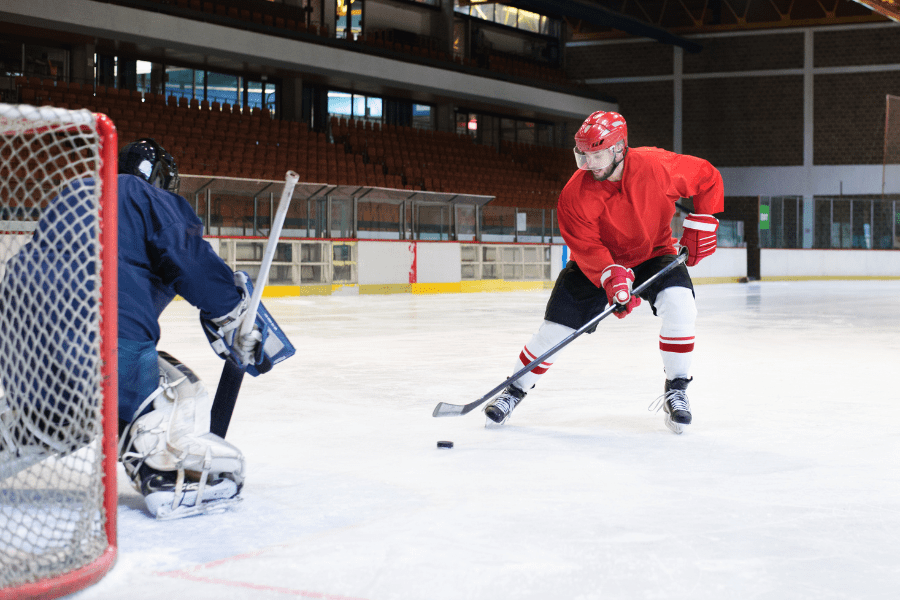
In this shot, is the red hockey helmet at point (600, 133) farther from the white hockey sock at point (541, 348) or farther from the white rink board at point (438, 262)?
the white rink board at point (438, 262)

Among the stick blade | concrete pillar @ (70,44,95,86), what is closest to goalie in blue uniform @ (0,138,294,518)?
the stick blade

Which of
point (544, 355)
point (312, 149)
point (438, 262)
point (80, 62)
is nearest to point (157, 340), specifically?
point (544, 355)

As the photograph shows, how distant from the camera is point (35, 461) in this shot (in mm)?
1978

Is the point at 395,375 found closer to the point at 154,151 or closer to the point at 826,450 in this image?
the point at 826,450

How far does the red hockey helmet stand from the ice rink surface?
1.02 m

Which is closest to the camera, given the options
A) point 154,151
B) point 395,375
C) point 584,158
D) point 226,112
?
point 154,151

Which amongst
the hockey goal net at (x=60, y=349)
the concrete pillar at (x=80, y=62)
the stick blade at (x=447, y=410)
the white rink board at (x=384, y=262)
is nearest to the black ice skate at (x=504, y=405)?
the stick blade at (x=447, y=410)

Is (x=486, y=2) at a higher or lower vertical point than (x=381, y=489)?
higher

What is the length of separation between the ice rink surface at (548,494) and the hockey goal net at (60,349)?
0.11 metres

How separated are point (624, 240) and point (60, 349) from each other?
222cm

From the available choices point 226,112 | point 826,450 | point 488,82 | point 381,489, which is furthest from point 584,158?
point 488,82

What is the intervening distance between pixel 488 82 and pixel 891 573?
20.5m

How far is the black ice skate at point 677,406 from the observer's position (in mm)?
3156

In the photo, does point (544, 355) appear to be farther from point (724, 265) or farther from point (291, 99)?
point (724, 265)
